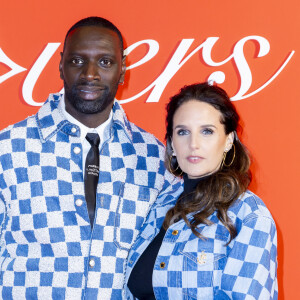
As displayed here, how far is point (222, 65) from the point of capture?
3059 mm

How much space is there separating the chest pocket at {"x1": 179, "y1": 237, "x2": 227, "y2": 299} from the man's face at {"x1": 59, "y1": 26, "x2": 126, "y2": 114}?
69 centimetres

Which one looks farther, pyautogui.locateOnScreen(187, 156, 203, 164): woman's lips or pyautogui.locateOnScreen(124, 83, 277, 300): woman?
pyautogui.locateOnScreen(187, 156, 203, 164): woman's lips

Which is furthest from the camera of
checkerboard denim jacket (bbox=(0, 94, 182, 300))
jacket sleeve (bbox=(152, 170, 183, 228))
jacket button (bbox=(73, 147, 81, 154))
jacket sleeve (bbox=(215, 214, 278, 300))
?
jacket sleeve (bbox=(152, 170, 183, 228))

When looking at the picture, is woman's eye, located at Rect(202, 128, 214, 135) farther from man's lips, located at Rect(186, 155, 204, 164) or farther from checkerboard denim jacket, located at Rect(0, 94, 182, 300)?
checkerboard denim jacket, located at Rect(0, 94, 182, 300)

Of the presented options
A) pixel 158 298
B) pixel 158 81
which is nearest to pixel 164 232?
pixel 158 298

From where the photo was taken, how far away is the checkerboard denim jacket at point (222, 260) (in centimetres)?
195

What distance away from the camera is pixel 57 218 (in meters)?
2.13

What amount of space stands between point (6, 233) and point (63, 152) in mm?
385

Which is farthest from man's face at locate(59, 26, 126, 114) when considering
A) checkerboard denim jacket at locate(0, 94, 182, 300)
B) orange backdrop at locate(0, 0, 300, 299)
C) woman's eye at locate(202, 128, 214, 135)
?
orange backdrop at locate(0, 0, 300, 299)

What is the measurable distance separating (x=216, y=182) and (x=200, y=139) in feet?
0.59

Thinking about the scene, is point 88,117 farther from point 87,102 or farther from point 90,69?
point 90,69

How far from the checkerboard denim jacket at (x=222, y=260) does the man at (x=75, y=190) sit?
0.18 metres

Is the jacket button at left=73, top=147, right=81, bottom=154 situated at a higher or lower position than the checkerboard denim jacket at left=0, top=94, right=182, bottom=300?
higher

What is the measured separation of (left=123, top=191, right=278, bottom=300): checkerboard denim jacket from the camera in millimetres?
1949
